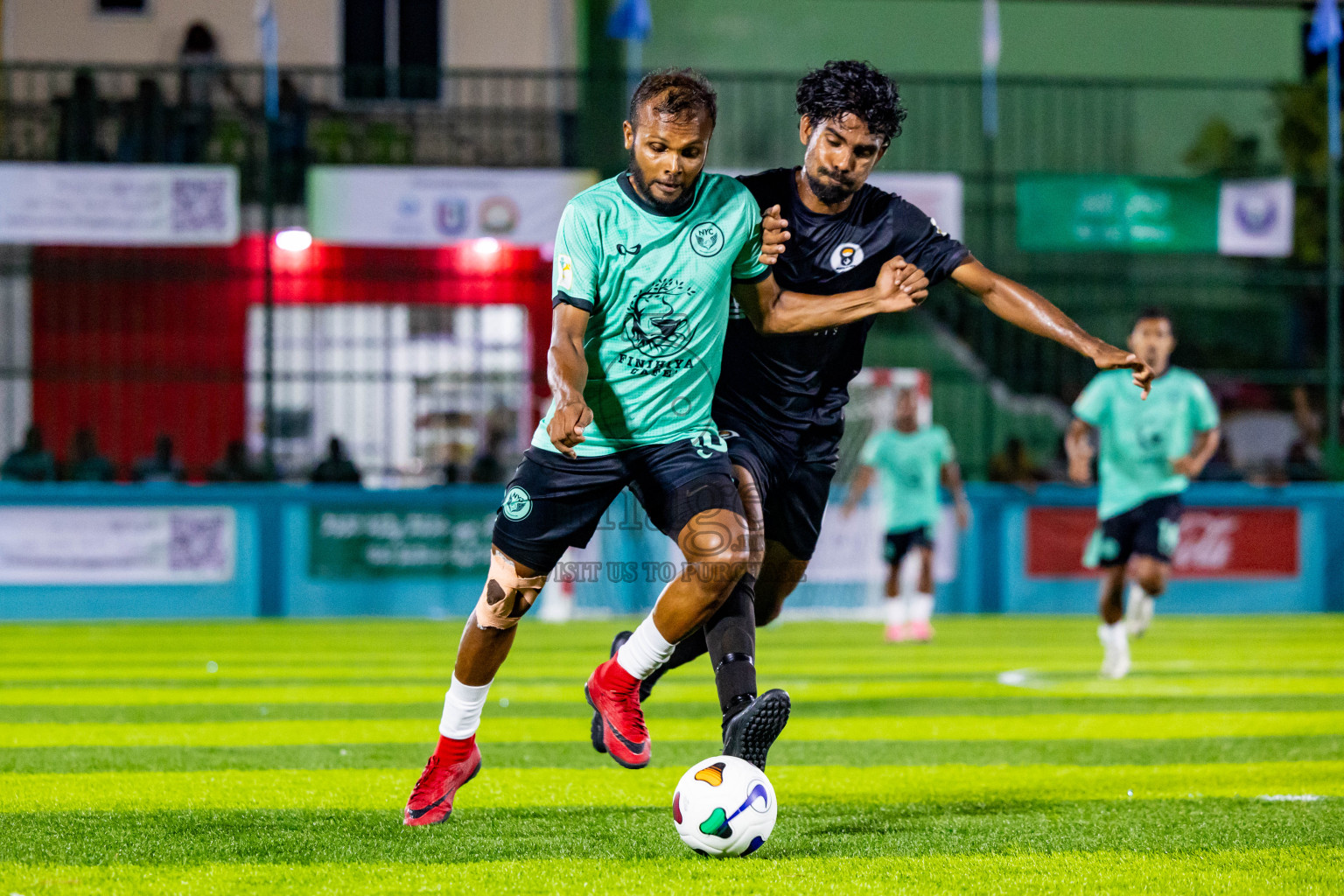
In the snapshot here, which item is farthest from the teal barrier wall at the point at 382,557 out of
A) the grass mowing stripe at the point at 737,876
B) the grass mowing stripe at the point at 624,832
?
the grass mowing stripe at the point at 737,876

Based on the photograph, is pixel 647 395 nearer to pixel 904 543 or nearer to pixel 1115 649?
pixel 1115 649

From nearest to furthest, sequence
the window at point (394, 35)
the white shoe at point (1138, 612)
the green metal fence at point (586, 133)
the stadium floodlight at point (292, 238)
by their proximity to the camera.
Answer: the white shoe at point (1138, 612)
the stadium floodlight at point (292, 238)
the green metal fence at point (586, 133)
the window at point (394, 35)

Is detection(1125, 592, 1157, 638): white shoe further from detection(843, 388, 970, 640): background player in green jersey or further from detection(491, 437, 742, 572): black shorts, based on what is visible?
detection(491, 437, 742, 572): black shorts

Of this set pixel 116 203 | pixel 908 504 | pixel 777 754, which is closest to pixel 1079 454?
pixel 777 754

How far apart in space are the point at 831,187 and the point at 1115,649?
5549 millimetres

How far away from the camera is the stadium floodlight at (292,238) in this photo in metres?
16.2

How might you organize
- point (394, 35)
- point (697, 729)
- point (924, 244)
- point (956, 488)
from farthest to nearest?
point (394, 35), point (956, 488), point (697, 729), point (924, 244)

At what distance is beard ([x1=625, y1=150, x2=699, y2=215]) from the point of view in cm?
429

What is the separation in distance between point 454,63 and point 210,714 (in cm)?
1441

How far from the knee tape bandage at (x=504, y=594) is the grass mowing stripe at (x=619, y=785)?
833 millimetres

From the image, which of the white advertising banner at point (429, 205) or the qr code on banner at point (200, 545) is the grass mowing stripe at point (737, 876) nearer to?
the qr code on banner at point (200, 545)

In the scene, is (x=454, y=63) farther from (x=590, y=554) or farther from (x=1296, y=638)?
(x=1296, y=638)

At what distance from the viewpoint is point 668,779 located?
18.5 feet

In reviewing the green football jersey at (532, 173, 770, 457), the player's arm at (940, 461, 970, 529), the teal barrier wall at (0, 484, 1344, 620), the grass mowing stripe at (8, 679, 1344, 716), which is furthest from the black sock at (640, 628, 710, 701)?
the teal barrier wall at (0, 484, 1344, 620)
